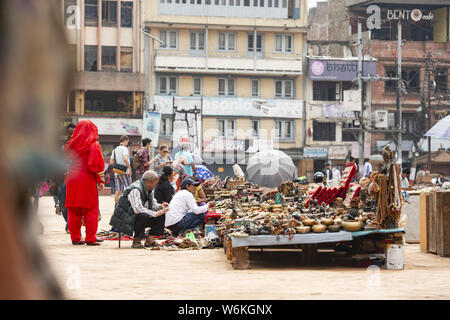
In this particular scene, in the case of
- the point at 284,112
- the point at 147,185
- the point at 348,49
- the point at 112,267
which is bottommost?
the point at 112,267

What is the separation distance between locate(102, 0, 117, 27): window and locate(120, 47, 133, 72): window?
1.80 meters

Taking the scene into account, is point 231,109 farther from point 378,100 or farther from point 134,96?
point 378,100

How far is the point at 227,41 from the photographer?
55.3 metres

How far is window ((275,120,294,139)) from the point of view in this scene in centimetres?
5512

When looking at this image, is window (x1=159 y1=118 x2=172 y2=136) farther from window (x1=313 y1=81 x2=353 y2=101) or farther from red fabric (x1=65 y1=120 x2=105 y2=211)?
red fabric (x1=65 y1=120 x2=105 y2=211)

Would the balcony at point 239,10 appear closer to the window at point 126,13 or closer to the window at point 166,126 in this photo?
the window at point 126,13

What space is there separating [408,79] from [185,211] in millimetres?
46177

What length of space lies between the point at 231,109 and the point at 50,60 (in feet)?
176

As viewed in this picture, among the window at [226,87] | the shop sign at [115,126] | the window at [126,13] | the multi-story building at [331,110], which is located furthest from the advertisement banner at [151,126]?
the multi-story building at [331,110]

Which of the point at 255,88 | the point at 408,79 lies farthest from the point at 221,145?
the point at 408,79

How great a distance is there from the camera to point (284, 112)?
54.8 meters

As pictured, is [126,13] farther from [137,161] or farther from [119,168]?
[119,168]
